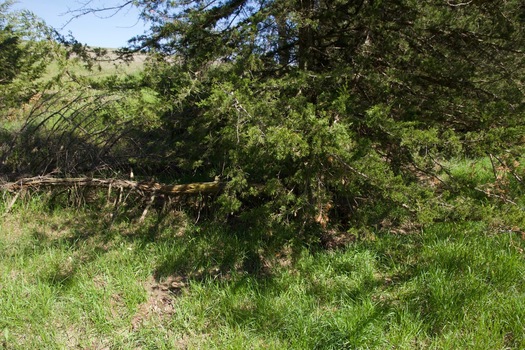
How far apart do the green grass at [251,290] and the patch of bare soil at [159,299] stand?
13mm

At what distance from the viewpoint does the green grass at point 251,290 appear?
106 inches

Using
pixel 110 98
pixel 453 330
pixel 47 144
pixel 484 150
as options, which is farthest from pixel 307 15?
pixel 47 144

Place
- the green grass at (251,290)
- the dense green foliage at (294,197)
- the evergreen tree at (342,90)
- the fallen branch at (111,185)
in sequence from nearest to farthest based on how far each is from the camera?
1. the green grass at (251,290)
2. the dense green foliage at (294,197)
3. the evergreen tree at (342,90)
4. the fallen branch at (111,185)

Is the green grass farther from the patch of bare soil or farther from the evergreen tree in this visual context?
the evergreen tree

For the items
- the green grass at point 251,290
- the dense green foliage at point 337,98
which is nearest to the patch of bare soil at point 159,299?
the green grass at point 251,290

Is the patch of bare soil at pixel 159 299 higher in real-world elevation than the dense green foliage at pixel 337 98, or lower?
lower

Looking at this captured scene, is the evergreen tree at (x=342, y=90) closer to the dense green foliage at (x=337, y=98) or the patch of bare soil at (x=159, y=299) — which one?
the dense green foliage at (x=337, y=98)

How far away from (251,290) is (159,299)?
835 mm

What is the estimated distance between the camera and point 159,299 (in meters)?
3.23

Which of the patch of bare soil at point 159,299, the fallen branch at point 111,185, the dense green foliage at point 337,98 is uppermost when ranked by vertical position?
the dense green foliage at point 337,98

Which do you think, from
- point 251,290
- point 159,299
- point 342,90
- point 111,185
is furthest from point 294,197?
point 111,185

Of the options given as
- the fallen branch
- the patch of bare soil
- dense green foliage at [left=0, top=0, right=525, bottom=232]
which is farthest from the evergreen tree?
the patch of bare soil

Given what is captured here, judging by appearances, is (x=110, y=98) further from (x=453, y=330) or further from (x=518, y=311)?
(x=518, y=311)

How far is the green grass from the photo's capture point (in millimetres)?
2691
